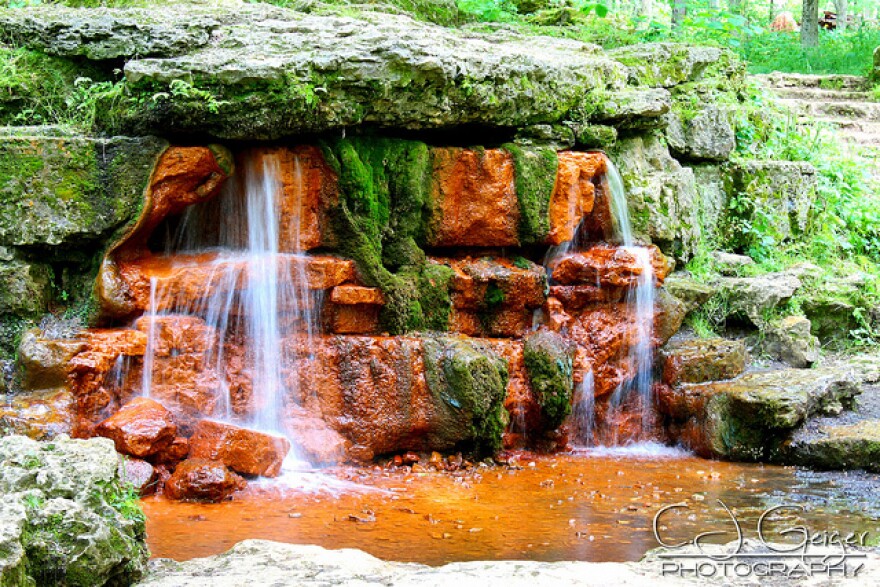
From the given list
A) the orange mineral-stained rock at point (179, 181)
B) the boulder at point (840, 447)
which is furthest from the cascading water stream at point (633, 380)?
the orange mineral-stained rock at point (179, 181)

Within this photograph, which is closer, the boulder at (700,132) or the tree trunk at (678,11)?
the boulder at (700,132)

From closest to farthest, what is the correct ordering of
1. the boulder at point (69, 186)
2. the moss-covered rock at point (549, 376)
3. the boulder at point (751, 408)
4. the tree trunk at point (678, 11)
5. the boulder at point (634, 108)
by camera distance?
the boulder at point (69, 186) < the boulder at point (751, 408) < the moss-covered rock at point (549, 376) < the boulder at point (634, 108) < the tree trunk at point (678, 11)

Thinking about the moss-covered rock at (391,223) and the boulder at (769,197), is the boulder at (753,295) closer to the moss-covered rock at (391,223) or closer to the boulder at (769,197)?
the boulder at (769,197)

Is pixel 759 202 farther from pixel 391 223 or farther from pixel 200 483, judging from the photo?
pixel 200 483

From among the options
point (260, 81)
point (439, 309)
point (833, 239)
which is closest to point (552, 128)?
point (439, 309)

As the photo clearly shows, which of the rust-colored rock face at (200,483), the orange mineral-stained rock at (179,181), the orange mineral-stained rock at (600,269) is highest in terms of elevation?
the orange mineral-stained rock at (179,181)

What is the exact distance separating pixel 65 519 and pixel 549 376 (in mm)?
5197

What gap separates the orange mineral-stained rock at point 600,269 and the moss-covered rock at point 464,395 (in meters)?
1.55

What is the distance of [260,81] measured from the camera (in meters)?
7.41

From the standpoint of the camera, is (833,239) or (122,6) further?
(833,239)

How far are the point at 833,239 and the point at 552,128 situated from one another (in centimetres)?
507

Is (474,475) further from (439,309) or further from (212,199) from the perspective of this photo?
(212,199)

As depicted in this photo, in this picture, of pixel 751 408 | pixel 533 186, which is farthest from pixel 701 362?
pixel 533 186

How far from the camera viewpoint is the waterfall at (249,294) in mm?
7738
